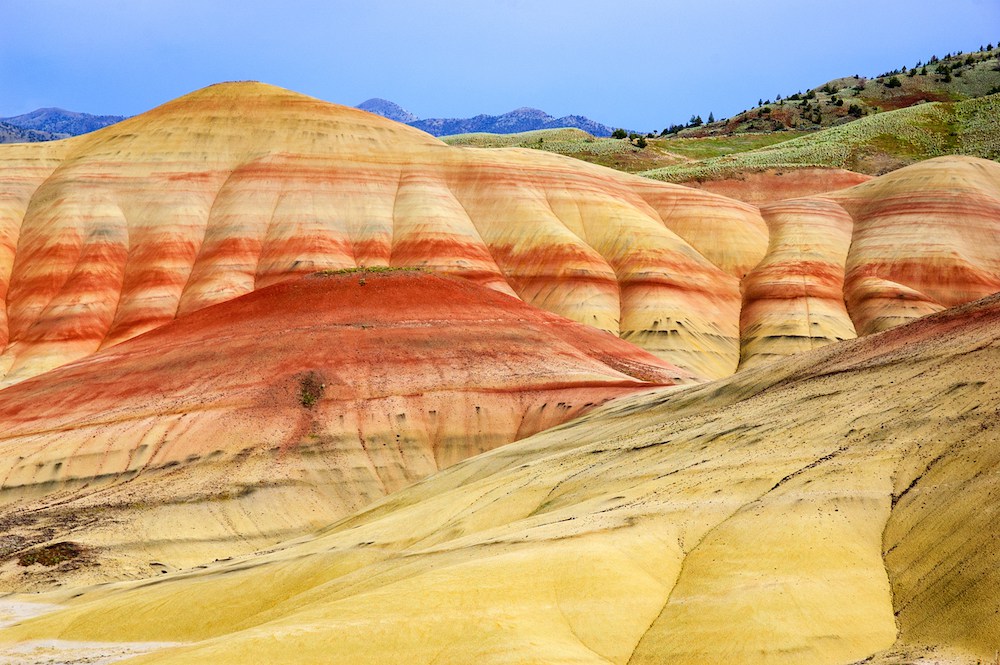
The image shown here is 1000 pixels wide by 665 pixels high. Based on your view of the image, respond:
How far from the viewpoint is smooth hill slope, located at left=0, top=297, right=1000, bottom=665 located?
15648mm

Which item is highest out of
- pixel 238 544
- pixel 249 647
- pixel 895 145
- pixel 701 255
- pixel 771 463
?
pixel 895 145

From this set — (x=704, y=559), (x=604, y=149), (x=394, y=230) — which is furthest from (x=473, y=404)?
(x=604, y=149)

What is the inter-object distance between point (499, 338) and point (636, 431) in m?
23.5

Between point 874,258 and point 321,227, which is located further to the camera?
point 874,258

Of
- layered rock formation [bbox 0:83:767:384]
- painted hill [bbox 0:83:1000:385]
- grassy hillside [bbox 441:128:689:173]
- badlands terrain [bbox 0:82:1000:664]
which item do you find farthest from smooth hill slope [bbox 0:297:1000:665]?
grassy hillside [bbox 441:128:689:173]

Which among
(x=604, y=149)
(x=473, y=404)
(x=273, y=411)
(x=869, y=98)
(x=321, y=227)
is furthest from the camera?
(x=869, y=98)

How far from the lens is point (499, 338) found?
5753cm

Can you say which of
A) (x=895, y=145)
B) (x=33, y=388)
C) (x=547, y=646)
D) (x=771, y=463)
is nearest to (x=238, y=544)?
(x=33, y=388)

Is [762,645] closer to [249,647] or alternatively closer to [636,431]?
[249,647]

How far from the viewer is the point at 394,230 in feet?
275

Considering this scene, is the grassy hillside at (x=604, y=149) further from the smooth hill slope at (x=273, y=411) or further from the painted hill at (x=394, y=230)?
the smooth hill slope at (x=273, y=411)

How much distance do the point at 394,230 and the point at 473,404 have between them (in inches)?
1372

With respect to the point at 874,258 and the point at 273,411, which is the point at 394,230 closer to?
the point at 273,411

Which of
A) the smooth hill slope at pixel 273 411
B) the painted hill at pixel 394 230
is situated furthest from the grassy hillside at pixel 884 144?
the smooth hill slope at pixel 273 411
